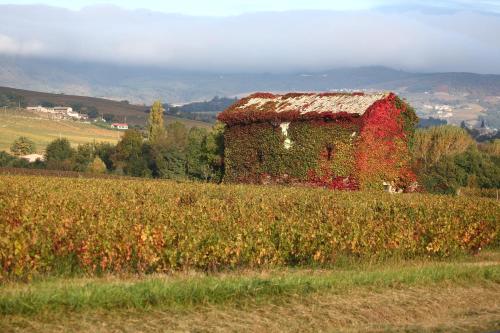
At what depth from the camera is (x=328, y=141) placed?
39594 mm

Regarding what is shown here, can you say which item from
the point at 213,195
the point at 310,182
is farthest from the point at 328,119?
the point at 213,195

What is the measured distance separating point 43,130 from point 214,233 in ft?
404

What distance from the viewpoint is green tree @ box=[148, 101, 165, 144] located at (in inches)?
3481

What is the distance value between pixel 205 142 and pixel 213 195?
3577 cm

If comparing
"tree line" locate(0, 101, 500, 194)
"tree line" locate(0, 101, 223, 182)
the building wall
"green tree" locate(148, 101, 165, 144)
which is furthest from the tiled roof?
"green tree" locate(148, 101, 165, 144)

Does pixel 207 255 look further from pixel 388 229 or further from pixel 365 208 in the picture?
pixel 365 208

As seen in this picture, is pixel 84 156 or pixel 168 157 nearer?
pixel 168 157

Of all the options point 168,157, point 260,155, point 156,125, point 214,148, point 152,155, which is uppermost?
point 260,155

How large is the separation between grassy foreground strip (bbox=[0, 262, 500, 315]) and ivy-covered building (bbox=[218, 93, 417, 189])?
25.0m

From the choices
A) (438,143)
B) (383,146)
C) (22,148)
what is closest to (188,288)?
(383,146)

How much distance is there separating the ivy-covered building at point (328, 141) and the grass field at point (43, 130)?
7178cm

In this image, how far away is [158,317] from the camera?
962cm

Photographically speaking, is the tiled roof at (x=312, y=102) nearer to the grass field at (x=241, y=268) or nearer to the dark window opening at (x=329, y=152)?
the dark window opening at (x=329, y=152)

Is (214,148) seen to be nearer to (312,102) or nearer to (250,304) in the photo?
(312,102)
